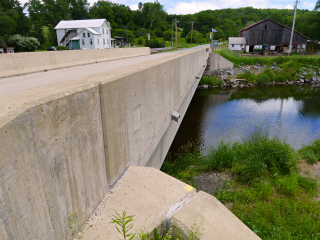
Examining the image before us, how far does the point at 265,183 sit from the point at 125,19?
4262 inches

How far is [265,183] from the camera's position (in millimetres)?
7582

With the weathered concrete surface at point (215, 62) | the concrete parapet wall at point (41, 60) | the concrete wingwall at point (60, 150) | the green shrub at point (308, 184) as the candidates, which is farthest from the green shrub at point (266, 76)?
the concrete wingwall at point (60, 150)

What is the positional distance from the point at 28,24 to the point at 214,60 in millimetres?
55579

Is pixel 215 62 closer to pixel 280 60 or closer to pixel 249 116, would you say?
pixel 280 60

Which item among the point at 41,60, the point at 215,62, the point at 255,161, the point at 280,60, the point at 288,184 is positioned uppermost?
the point at 41,60

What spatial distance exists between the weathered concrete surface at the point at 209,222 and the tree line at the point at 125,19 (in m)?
55.7

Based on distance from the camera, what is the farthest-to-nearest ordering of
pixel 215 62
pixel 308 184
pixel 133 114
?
1. pixel 215 62
2. pixel 308 184
3. pixel 133 114

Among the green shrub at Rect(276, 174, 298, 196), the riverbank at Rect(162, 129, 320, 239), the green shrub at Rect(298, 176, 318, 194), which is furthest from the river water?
the green shrub at Rect(276, 174, 298, 196)

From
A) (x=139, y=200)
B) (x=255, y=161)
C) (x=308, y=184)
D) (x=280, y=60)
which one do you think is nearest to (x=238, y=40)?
(x=280, y=60)

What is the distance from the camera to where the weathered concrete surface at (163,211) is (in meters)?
2.37

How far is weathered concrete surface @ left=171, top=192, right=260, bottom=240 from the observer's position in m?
2.38

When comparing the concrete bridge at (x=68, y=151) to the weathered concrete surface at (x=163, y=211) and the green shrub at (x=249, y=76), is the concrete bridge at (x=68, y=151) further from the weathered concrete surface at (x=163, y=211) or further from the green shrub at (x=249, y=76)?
the green shrub at (x=249, y=76)

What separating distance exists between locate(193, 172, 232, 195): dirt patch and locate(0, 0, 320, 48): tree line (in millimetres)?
52456

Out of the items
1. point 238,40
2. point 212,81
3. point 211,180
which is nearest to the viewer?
point 211,180
